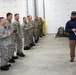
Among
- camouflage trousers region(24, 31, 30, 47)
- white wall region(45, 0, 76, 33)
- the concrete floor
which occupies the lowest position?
the concrete floor

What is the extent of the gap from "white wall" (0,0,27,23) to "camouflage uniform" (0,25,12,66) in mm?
8988

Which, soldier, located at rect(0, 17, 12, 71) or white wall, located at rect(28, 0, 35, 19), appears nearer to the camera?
soldier, located at rect(0, 17, 12, 71)

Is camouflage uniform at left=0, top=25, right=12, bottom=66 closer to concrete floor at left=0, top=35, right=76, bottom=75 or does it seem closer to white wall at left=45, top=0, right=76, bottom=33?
concrete floor at left=0, top=35, right=76, bottom=75

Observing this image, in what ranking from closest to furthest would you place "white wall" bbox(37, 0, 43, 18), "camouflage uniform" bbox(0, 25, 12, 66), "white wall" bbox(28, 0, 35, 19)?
"camouflage uniform" bbox(0, 25, 12, 66) → "white wall" bbox(28, 0, 35, 19) → "white wall" bbox(37, 0, 43, 18)

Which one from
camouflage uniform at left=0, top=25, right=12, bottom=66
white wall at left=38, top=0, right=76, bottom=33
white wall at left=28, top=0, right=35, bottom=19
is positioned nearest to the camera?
camouflage uniform at left=0, top=25, right=12, bottom=66

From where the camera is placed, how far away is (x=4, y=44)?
18.6ft

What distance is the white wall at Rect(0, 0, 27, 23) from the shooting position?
14580 mm

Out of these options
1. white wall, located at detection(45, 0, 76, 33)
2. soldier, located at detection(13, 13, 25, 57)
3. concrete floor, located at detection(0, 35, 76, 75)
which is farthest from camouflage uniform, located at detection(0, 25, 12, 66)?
white wall, located at detection(45, 0, 76, 33)

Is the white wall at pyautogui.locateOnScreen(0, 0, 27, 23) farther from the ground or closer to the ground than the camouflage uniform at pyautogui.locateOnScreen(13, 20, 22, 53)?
farther from the ground

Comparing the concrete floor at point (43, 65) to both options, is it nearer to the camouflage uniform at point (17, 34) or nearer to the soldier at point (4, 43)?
the soldier at point (4, 43)

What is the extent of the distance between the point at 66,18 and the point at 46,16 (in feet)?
4.74

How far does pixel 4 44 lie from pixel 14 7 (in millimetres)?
9386

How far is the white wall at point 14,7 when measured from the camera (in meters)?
14.6

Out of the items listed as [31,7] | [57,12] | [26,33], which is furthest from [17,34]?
[57,12]
